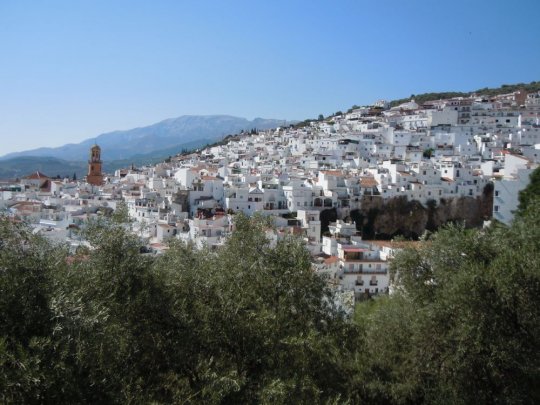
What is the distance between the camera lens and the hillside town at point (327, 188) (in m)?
38.0

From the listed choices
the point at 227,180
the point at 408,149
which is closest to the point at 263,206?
the point at 227,180

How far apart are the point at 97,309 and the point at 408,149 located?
2879 inches

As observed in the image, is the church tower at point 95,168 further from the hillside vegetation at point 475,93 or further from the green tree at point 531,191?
the hillside vegetation at point 475,93

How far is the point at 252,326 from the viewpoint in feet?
34.2

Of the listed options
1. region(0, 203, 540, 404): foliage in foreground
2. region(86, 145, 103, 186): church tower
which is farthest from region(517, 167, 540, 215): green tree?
region(86, 145, 103, 186): church tower

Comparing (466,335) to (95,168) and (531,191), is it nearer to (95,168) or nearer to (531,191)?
(531,191)

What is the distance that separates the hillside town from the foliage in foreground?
27.0ft

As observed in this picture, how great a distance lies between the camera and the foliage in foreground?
318 inches

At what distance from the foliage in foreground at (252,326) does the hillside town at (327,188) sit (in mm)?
8232

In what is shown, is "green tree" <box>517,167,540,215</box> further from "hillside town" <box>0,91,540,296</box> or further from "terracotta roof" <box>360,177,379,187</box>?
"terracotta roof" <box>360,177,379,187</box>

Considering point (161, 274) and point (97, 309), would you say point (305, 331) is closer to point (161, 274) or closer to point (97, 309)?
point (161, 274)

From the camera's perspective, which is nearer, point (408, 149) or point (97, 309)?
point (97, 309)

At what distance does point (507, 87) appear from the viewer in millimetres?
145000

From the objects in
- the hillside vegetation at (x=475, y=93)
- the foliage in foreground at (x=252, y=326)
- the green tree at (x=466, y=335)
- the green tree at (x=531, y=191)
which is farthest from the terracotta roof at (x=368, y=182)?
the hillside vegetation at (x=475, y=93)
